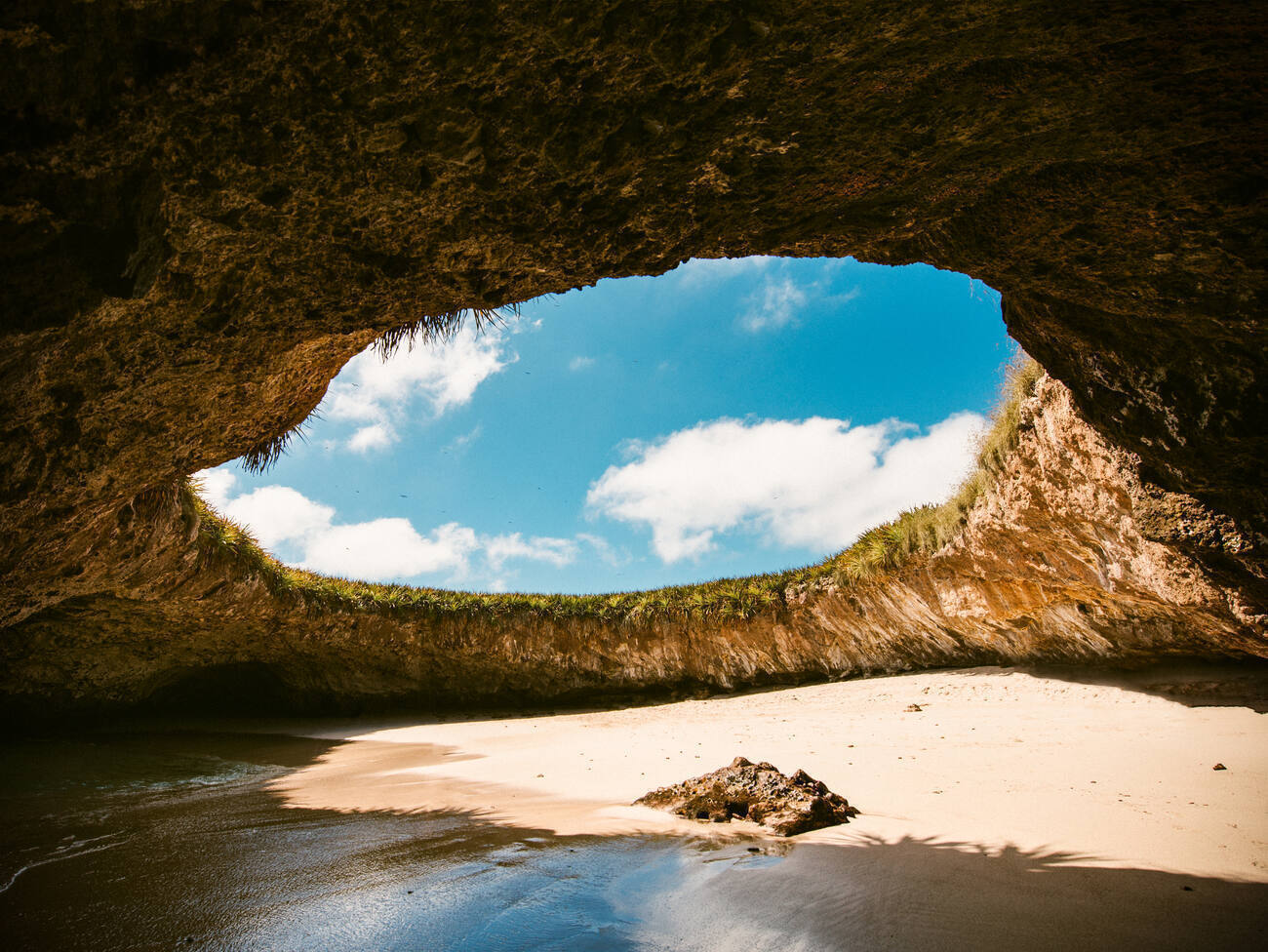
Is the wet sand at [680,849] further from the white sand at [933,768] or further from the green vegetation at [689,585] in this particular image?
the green vegetation at [689,585]

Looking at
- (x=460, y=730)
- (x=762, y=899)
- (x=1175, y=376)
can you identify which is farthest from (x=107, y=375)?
(x=460, y=730)

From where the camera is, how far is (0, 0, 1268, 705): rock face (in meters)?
1.46

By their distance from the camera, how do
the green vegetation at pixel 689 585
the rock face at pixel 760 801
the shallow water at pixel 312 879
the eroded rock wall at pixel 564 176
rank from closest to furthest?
1. the eroded rock wall at pixel 564 176
2. the shallow water at pixel 312 879
3. the rock face at pixel 760 801
4. the green vegetation at pixel 689 585

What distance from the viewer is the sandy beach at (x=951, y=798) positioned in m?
1.92

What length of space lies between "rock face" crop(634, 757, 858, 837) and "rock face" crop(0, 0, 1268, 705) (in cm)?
244

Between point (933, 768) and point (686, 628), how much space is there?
20.0 feet

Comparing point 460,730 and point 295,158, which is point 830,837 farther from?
point 460,730

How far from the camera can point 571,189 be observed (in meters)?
1.94

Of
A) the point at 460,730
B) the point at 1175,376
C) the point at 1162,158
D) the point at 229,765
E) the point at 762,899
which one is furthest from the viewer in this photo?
the point at 460,730

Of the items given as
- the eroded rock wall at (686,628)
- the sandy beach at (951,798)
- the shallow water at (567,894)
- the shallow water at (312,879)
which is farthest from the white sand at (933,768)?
the eroded rock wall at (686,628)

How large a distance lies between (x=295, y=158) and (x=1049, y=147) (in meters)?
2.36

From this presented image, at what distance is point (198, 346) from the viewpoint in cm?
224

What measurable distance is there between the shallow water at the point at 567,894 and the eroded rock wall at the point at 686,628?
231cm

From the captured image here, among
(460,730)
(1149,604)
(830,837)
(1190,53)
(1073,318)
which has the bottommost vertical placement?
(460,730)
